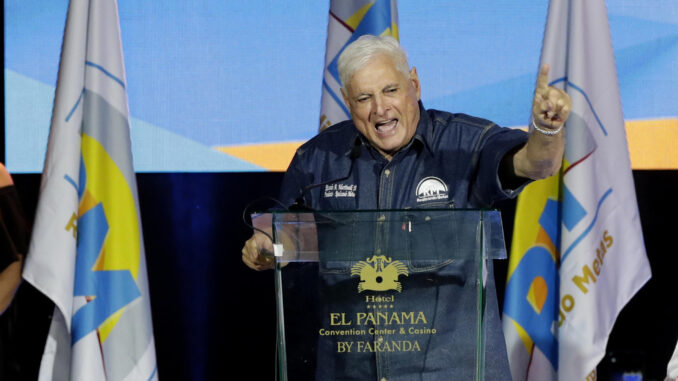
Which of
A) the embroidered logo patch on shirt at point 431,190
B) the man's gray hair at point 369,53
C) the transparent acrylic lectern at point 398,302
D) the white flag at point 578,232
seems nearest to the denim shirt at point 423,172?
the embroidered logo patch on shirt at point 431,190

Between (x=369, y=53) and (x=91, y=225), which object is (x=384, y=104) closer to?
(x=369, y=53)

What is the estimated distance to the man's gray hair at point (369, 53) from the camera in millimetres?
1718

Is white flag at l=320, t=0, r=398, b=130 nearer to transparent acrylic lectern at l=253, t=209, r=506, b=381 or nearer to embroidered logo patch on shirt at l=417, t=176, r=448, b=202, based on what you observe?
embroidered logo patch on shirt at l=417, t=176, r=448, b=202

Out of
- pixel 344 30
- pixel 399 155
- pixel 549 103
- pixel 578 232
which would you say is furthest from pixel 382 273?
pixel 344 30

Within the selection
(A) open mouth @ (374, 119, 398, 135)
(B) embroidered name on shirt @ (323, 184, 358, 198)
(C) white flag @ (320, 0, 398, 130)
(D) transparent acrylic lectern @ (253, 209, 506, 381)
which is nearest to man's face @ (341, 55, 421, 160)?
(A) open mouth @ (374, 119, 398, 135)

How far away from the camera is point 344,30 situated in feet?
9.92

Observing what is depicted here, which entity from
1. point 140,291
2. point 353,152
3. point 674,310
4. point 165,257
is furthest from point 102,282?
point 674,310

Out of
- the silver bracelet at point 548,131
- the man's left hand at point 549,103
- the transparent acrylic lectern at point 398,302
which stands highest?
the man's left hand at point 549,103

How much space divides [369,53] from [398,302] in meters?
0.65

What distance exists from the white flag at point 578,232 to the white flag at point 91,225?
143cm

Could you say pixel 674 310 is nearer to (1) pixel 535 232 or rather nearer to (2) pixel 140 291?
(1) pixel 535 232

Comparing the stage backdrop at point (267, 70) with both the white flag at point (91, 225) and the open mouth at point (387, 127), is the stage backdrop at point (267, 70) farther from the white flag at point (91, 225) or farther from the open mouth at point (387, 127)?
the open mouth at point (387, 127)

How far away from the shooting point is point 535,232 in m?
2.94

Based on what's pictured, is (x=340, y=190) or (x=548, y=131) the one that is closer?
(x=548, y=131)
